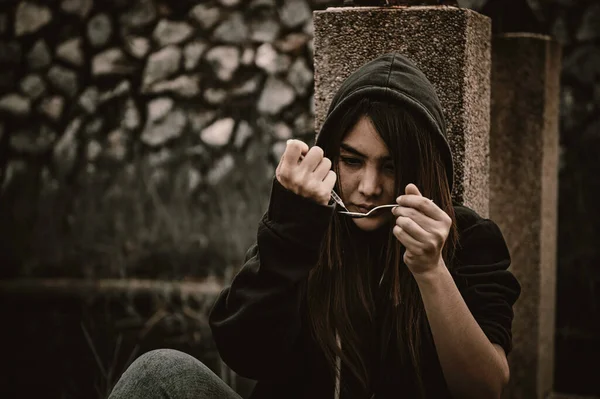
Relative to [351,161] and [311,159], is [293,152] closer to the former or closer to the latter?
[311,159]

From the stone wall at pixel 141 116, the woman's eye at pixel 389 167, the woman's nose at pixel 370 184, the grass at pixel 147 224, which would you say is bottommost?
the grass at pixel 147 224

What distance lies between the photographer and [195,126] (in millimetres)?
5461

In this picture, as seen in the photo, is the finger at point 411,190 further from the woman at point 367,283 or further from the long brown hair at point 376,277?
the long brown hair at point 376,277

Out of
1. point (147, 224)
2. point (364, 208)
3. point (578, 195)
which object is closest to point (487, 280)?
point (364, 208)

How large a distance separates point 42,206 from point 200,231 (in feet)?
3.46

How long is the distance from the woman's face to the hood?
0.21 feet

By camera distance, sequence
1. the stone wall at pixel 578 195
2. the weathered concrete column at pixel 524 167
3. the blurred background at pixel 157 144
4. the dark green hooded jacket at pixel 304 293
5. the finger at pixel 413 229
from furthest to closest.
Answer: the blurred background at pixel 157 144 < the stone wall at pixel 578 195 < the weathered concrete column at pixel 524 167 < the dark green hooded jacket at pixel 304 293 < the finger at pixel 413 229

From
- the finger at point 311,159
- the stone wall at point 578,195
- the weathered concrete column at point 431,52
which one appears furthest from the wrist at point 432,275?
the stone wall at point 578,195

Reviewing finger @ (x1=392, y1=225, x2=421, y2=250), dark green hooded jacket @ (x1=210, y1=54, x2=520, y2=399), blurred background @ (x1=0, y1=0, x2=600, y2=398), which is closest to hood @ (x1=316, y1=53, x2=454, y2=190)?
dark green hooded jacket @ (x1=210, y1=54, x2=520, y2=399)

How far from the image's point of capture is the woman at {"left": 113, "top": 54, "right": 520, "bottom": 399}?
1.84m

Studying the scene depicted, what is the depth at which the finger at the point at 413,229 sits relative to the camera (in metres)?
1.75

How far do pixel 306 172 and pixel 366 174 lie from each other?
0.23m

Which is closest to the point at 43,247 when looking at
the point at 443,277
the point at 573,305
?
the point at 573,305

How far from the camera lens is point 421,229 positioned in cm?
175
